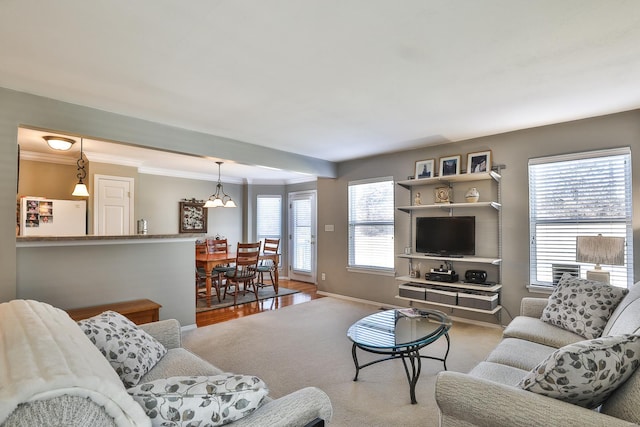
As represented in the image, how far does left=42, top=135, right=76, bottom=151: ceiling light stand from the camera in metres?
3.88

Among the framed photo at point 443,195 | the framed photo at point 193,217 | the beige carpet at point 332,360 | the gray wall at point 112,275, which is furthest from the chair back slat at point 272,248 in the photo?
the framed photo at point 443,195

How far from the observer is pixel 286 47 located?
2125 mm

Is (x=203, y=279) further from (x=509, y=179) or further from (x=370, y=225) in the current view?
(x=509, y=179)

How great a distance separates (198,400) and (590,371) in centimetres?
143

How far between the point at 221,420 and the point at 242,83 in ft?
7.70

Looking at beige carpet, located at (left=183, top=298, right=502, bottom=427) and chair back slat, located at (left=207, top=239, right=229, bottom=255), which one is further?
chair back slat, located at (left=207, top=239, right=229, bottom=255)

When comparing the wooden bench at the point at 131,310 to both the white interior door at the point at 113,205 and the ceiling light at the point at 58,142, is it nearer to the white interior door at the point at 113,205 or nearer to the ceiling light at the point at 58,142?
the ceiling light at the point at 58,142

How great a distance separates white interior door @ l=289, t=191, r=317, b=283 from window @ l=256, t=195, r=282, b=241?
310mm

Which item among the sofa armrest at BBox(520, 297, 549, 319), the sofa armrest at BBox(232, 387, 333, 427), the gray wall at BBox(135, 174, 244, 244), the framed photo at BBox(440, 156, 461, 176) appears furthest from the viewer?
the gray wall at BBox(135, 174, 244, 244)

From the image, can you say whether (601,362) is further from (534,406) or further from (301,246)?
(301,246)

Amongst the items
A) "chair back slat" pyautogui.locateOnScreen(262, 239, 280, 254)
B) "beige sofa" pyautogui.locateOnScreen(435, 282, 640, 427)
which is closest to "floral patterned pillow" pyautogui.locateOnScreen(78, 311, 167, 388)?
"beige sofa" pyautogui.locateOnScreen(435, 282, 640, 427)

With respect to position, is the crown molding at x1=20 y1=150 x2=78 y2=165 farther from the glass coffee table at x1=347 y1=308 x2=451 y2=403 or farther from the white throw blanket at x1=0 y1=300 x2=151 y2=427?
the glass coffee table at x1=347 y1=308 x2=451 y2=403

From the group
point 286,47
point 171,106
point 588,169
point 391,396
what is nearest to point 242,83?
point 286,47

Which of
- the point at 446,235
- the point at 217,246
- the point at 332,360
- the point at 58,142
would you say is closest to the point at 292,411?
the point at 332,360
